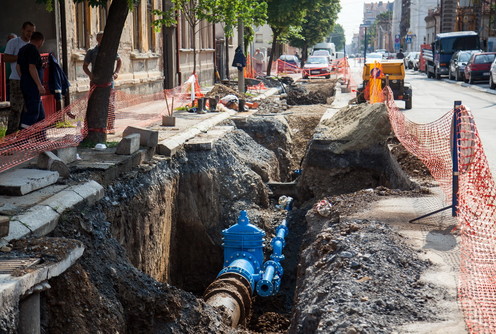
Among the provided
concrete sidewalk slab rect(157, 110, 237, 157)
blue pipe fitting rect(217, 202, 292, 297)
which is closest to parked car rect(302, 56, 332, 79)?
concrete sidewalk slab rect(157, 110, 237, 157)

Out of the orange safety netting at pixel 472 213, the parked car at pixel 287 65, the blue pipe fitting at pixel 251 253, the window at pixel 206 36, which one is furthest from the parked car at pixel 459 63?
the blue pipe fitting at pixel 251 253

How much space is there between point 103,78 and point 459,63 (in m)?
32.8

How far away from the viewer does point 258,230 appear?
10148 millimetres

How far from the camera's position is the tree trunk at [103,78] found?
10.4m

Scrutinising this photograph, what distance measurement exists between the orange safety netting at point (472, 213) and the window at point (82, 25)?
26.5ft

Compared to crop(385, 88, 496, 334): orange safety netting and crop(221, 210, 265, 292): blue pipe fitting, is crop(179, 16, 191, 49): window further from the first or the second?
crop(221, 210, 265, 292): blue pipe fitting

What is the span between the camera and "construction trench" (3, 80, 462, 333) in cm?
543

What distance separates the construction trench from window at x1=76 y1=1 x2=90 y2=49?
141 inches

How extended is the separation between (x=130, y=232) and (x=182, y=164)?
9.94ft

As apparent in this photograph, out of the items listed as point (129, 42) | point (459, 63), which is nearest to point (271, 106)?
point (129, 42)

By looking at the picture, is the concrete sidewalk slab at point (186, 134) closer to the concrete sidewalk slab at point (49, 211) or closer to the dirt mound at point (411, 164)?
the concrete sidewalk slab at point (49, 211)

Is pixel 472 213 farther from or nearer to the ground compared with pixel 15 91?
nearer to the ground

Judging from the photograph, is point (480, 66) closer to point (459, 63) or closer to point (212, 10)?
point (459, 63)

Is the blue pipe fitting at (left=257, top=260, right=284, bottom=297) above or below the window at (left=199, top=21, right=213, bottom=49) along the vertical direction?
below
